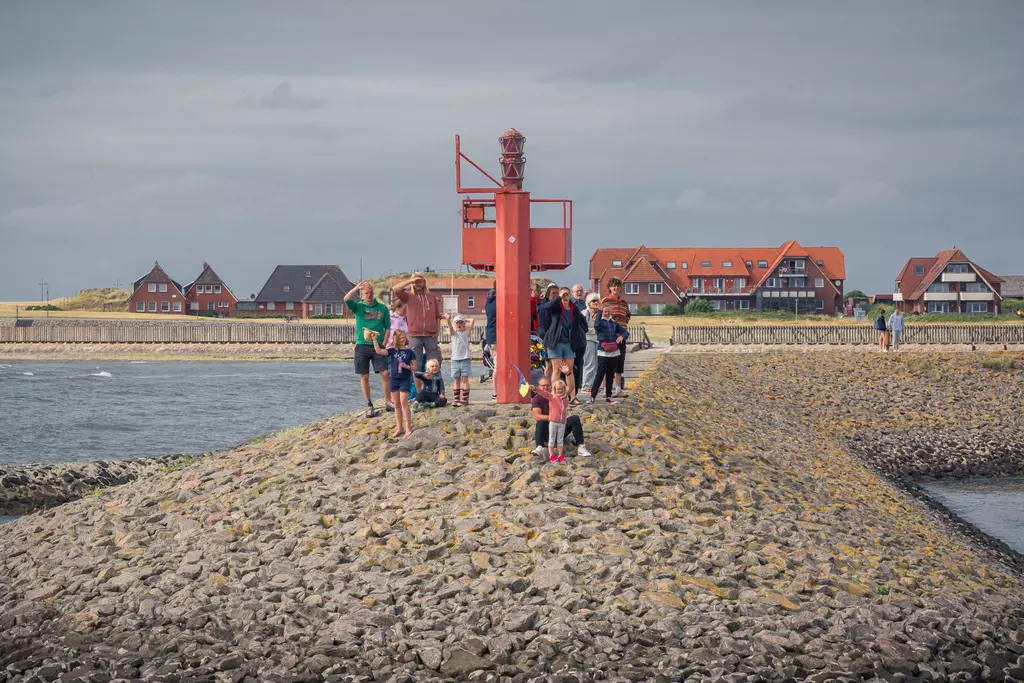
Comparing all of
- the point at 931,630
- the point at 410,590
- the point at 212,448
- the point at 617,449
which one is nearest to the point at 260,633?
the point at 410,590

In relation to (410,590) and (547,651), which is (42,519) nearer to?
(410,590)

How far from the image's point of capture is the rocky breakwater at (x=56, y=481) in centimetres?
1914

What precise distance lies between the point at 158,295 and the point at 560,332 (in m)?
107

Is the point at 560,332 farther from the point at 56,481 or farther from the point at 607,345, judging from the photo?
the point at 56,481

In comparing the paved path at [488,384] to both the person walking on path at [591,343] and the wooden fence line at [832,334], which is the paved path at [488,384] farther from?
the wooden fence line at [832,334]

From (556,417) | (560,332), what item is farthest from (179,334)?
(556,417)

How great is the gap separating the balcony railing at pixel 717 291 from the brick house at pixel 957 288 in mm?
15571

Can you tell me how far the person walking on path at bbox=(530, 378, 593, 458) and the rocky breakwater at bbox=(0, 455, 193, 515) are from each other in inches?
363

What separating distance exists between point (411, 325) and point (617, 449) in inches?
144

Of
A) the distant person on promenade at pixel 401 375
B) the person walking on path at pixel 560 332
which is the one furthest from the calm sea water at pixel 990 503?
the distant person on promenade at pixel 401 375

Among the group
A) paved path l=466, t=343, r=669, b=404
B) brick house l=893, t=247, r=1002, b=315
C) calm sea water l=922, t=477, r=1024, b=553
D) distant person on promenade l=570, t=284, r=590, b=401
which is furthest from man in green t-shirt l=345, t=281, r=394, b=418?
brick house l=893, t=247, r=1002, b=315

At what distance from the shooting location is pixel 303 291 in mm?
114375

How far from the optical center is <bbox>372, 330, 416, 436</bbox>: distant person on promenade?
47.2 ft

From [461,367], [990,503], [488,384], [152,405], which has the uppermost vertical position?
[461,367]
